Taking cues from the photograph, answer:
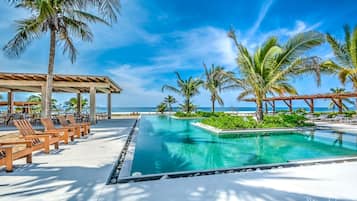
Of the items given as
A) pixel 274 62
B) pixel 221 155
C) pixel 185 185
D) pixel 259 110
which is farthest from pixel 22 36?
pixel 259 110

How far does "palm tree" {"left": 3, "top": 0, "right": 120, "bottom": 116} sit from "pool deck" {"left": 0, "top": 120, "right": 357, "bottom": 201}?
5.64 m

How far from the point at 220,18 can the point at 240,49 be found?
623cm

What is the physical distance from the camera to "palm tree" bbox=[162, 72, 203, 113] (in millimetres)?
23922

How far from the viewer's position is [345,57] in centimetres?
1187

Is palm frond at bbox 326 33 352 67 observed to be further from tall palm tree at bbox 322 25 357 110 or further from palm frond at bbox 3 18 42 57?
palm frond at bbox 3 18 42 57

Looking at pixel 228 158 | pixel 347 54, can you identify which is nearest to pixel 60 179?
pixel 228 158

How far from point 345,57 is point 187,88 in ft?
49.6

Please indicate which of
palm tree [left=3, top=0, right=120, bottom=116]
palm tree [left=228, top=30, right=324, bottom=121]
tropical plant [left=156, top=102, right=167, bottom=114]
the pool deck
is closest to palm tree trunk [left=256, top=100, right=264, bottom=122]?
Result: palm tree [left=228, top=30, right=324, bottom=121]

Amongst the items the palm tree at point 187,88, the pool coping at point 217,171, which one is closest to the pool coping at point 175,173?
the pool coping at point 217,171

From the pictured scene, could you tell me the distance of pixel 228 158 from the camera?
5.68 meters

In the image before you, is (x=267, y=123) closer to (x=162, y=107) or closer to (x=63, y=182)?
(x=63, y=182)

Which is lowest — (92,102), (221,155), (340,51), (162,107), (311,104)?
(221,155)

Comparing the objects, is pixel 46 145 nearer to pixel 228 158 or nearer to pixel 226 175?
pixel 226 175

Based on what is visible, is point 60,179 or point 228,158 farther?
point 228,158
